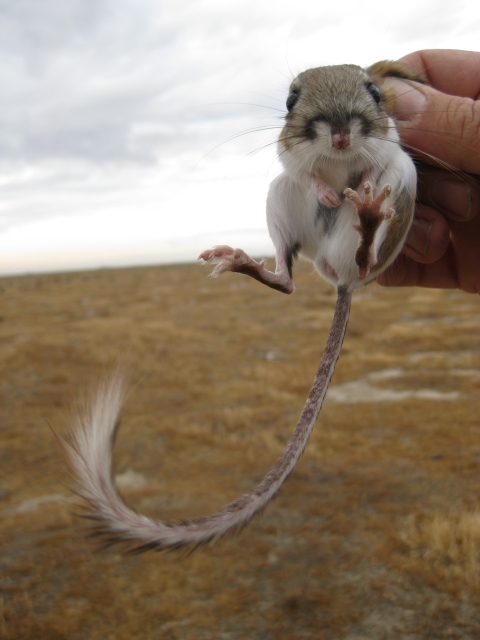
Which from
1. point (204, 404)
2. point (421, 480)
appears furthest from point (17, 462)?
point (421, 480)

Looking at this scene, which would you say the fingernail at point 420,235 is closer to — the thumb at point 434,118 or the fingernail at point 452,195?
the fingernail at point 452,195

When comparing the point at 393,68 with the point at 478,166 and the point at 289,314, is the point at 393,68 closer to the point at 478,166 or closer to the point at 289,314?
the point at 478,166

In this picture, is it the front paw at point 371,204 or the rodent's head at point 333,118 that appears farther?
the rodent's head at point 333,118

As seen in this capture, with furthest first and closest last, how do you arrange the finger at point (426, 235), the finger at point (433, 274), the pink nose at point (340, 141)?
1. the finger at point (433, 274)
2. the finger at point (426, 235)
3. the pink nose at point (340, 141)

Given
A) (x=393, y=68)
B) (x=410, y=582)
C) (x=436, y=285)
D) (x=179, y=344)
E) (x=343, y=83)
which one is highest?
(x=393, y=68)

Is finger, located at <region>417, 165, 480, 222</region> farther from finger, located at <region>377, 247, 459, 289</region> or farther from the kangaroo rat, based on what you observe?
finger, located at <region>377, 247, 459, 289</region>

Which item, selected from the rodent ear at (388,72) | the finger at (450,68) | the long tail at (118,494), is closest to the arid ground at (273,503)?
the long tail at (118,494)
